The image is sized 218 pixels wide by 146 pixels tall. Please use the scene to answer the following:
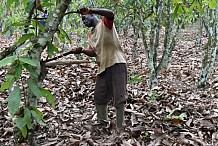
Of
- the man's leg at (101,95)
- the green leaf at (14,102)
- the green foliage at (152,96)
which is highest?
the green leaf at (14,102)

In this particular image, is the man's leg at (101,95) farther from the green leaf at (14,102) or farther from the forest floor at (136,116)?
the green leaf at (14,102)

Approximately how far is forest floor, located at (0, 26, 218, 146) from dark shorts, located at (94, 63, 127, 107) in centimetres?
38

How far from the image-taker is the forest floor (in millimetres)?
3418

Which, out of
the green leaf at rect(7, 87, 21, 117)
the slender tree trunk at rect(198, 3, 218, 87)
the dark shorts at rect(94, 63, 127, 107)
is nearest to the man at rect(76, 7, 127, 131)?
the dark shorts at rect(94, 63, 127, 107)

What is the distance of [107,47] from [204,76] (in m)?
2.49

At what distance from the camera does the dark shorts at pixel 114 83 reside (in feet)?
11.7

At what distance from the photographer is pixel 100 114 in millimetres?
3918

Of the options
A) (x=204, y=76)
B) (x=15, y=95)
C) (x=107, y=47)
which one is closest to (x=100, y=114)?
(x=107, y=47)

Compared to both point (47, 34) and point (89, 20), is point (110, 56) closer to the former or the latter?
point (89, 20)

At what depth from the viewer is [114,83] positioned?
3604 millimetres

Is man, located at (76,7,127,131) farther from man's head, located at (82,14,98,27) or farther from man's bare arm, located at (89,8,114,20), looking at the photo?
man's bare arm, located at (89,8,114,20)

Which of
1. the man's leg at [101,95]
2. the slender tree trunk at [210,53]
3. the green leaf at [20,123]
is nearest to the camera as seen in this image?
the green leaf at [20,123]

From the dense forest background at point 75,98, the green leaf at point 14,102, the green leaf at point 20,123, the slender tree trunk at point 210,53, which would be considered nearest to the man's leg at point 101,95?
the dense forest background at point 75,98

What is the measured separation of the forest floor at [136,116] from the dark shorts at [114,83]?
38cm
